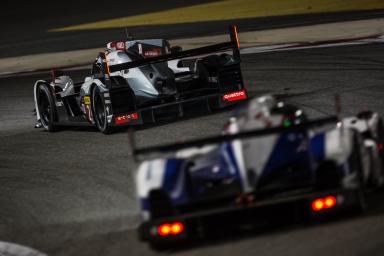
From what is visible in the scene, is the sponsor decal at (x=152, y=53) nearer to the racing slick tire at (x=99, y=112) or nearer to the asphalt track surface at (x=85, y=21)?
the racing slick tire at (x=99, y=112)

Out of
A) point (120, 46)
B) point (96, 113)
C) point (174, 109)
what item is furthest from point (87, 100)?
point (174, 109)

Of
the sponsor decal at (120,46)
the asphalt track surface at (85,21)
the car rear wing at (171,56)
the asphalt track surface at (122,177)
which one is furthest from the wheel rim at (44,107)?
the asphalt track surface at (85,21)

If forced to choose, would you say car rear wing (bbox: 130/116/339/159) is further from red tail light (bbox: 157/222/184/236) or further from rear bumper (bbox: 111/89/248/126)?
rear bumper (bbox: 111/89/248/126)

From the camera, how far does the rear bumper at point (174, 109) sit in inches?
559

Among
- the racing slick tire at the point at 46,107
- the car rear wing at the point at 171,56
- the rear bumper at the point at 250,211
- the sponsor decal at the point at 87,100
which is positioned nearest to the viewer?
the rear bumper at the point at 250,211

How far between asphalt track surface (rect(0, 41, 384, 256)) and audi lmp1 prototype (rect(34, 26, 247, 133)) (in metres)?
0.26

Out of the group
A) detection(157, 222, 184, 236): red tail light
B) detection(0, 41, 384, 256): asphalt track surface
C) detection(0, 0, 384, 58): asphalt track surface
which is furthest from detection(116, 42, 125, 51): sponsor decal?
detection(0, 0, 384, 58): asphalt track surface

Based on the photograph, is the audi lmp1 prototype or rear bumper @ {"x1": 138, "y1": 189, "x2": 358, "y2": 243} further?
the audi lmp1 prototype

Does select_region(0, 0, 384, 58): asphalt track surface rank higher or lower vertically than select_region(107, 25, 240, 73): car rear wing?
lower

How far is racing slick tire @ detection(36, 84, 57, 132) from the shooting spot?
1616 centimetres

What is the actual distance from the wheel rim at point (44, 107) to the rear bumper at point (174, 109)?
2553mm

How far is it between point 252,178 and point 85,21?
35.3m

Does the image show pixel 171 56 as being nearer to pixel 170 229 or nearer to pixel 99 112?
pixel 99 112

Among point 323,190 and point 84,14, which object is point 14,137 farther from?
point 84,14
